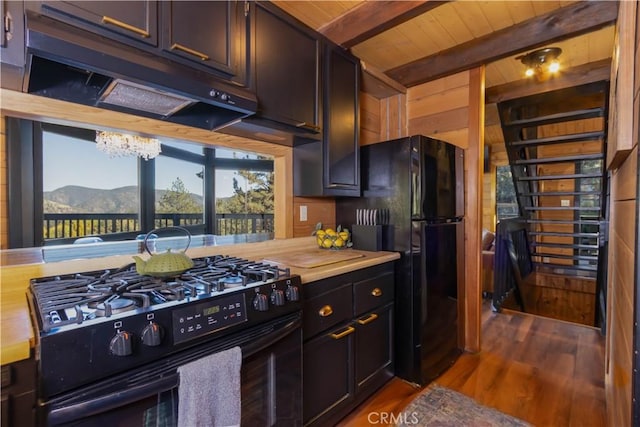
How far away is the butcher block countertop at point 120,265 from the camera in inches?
29.1

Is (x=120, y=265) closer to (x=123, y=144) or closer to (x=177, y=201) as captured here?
(x=123, y=144)

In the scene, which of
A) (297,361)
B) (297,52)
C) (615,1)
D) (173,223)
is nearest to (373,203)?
(297,52)

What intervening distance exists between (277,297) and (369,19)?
1.75m

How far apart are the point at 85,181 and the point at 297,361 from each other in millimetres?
3272

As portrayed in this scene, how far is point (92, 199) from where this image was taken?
10.9ft

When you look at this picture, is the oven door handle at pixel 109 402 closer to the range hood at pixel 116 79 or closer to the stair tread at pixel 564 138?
the range hood at pixel 116 79

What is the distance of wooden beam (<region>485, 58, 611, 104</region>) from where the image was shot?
273cm

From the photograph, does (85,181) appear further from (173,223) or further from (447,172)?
(447,172)

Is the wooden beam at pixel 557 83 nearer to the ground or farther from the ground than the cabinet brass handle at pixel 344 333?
farther from the ground

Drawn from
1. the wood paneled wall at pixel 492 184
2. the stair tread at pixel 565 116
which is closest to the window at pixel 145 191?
the stair tread at pixel 565 116

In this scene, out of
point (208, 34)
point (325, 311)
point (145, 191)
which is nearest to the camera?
point (208, 34)

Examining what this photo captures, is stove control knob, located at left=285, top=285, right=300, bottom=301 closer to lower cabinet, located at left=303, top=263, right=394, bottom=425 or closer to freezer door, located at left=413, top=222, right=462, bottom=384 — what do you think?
lower cabinet, located at left=303, top=263, right=394, bottom=425

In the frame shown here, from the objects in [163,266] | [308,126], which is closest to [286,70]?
[308,126]

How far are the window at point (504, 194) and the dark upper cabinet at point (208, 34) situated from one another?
6372 millimetres
